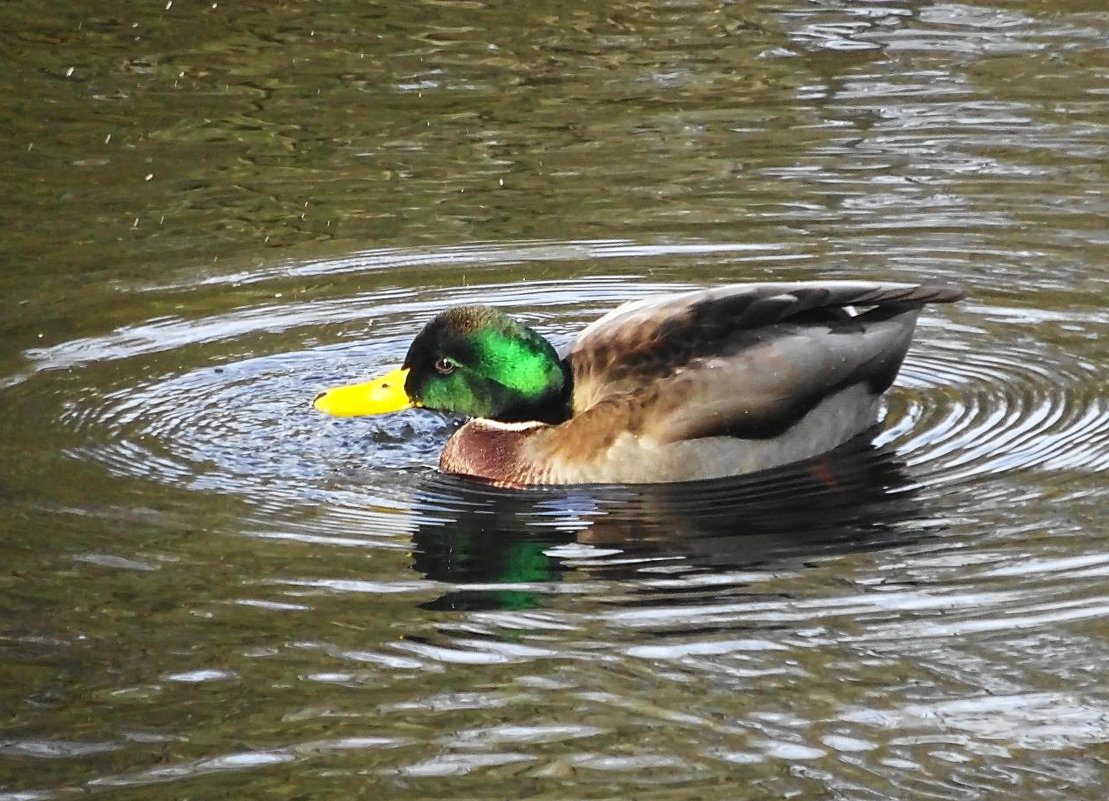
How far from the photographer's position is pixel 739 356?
725 centimetres

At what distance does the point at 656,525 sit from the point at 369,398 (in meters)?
1.40

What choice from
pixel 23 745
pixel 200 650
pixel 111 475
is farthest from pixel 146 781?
pixel 111 475

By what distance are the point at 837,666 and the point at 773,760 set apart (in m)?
0.61

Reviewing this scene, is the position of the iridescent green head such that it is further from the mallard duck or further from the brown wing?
the brown wing

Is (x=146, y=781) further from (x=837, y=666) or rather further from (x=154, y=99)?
(x=154, y=99)

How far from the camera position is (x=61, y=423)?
303 inches

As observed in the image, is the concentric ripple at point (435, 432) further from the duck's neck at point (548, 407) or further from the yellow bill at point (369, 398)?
the duck's neck at point (548, 407)

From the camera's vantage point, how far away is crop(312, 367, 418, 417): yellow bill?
7496mm

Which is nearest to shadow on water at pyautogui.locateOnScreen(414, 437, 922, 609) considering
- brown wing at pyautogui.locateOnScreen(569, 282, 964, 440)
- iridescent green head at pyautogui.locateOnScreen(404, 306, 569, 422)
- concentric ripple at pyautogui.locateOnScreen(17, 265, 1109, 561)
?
concentric ripple at pyautogui.locateOnScreen(17, 265, 1109, 561)

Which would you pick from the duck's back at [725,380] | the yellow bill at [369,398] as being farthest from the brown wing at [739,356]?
the yellow bill at [369,398]

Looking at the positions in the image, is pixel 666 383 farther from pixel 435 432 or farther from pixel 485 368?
pixel 435 432

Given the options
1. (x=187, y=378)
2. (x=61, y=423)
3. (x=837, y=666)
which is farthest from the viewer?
(x=187, y=378)

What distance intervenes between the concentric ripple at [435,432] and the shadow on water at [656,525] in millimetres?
12

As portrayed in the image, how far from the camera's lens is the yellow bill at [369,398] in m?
7.50
